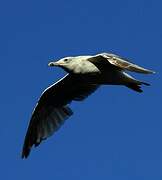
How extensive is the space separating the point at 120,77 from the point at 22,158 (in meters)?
4.98

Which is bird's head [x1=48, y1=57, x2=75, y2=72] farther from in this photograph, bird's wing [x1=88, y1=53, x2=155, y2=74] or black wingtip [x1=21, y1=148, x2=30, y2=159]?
black wingtip [x1=21, y1=148, x2=30, y2=159]

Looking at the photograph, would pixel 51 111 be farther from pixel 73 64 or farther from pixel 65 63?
pixel 73 64

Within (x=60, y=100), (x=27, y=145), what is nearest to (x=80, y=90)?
(x=60, y=100)

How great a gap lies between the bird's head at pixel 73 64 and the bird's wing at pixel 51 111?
230cm

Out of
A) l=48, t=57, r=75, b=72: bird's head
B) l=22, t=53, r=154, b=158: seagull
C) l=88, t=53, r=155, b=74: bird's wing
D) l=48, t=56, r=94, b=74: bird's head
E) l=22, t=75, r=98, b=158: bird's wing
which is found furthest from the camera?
l=22, t=75, r=98, b=158: bird's wing

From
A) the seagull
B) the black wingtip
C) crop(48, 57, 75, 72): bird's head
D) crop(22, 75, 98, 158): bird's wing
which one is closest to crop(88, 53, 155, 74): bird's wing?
the seagull

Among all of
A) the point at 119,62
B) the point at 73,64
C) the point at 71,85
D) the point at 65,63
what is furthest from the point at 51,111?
the point at 119,62

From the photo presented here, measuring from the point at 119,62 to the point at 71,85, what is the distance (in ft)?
11.9

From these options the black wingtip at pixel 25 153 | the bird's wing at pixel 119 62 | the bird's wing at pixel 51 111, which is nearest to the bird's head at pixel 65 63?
the bird's wing at pixel 119 62

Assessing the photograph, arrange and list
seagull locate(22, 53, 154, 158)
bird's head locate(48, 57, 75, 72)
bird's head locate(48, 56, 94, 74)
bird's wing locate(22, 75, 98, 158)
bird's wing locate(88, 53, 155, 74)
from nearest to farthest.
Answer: bird's wing locate(88, 53, 155, 74), seagull locate(22, 53, 154, 158), bird's head locate(48, 56, 94, 74), bird's head locate(48, 57, 75, 72), bird's wing locate(22, 75, 98, 158)

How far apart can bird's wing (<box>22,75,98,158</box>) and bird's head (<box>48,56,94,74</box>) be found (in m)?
2.30

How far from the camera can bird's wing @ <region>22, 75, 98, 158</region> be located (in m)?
20.7

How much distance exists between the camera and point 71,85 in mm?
20375

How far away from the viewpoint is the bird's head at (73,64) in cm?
1769
